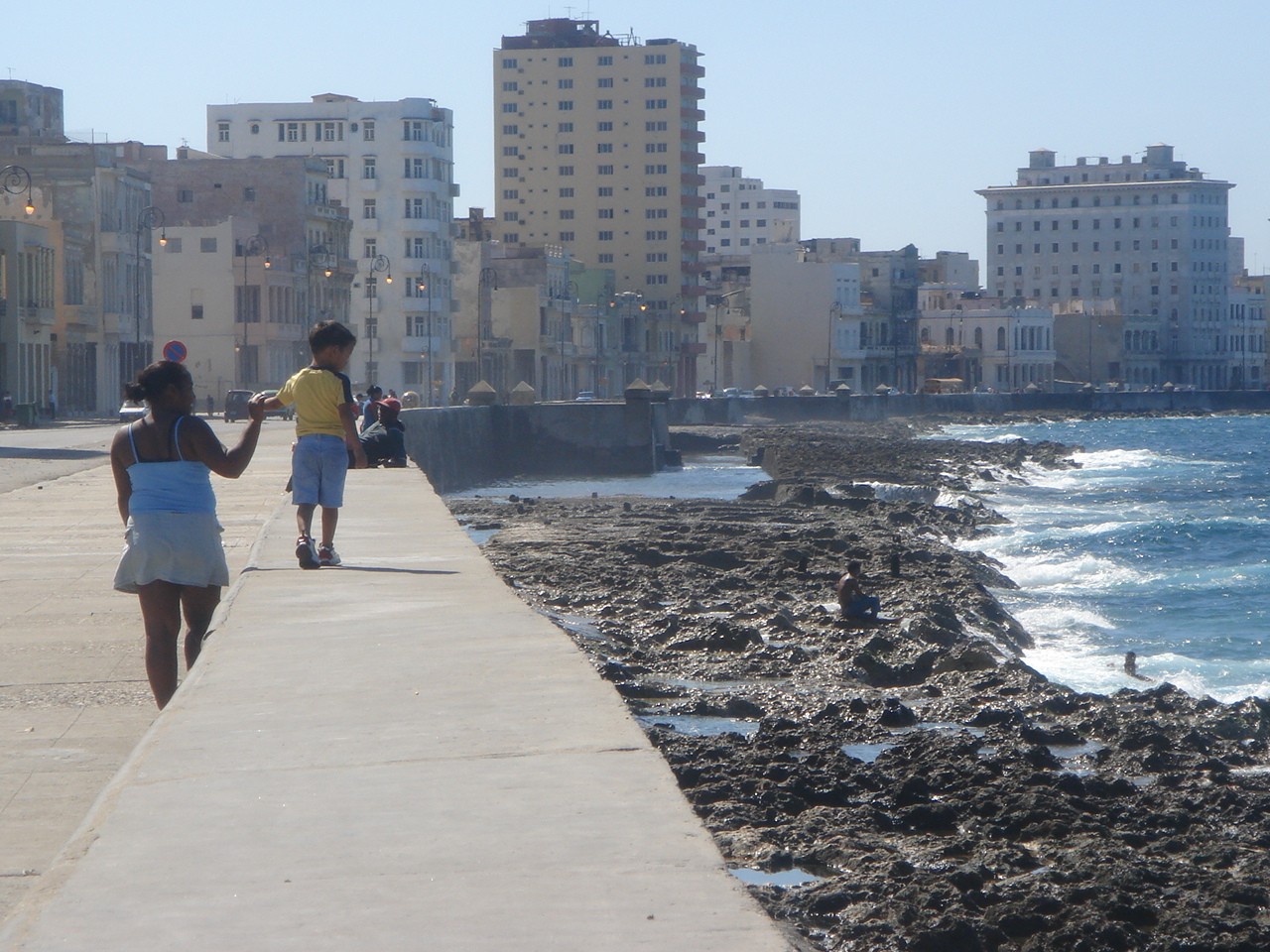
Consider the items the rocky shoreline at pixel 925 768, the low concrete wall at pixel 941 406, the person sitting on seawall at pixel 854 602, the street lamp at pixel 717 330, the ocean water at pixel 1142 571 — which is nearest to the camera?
the rocky shoreline at pixel 925 768

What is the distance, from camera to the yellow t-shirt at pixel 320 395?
394 inches

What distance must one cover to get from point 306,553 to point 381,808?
17.9 ft

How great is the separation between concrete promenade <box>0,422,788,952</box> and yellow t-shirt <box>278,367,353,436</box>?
1.76m

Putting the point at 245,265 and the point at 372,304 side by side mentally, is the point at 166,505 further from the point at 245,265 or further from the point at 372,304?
the point at 372,304

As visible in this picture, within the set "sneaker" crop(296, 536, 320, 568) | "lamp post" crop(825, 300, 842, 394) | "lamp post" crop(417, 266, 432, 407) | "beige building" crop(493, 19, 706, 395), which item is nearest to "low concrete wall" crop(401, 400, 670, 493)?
"lamp post" crop(417, 266, 432, 407)

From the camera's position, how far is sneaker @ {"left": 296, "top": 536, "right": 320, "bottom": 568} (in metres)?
9.94

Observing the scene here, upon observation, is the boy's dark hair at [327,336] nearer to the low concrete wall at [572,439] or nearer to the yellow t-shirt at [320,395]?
the yellow t-shirt at [320,395]

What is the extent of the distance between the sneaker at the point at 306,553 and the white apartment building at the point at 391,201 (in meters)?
74.2

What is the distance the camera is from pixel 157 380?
715cm

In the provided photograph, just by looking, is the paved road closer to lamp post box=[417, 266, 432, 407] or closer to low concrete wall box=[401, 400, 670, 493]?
low concrete wall box=[401, 400, 670, 493]

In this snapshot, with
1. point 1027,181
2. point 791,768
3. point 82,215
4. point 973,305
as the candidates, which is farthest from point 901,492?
point 1027,181

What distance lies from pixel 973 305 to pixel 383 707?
442 ft

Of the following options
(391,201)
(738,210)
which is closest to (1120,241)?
(738,210)

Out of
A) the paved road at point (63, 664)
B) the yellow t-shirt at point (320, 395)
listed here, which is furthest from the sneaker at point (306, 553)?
the paved road at point (63, 664)
